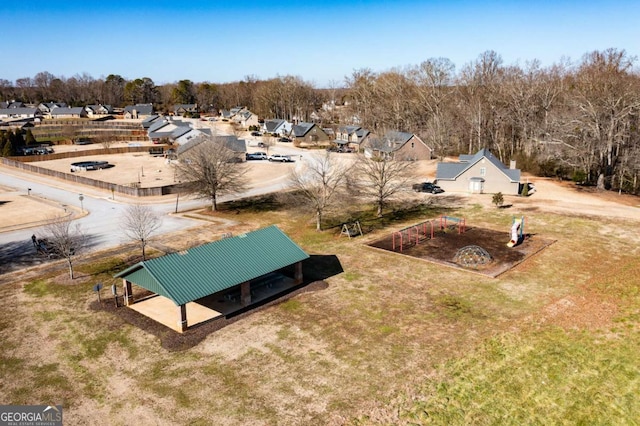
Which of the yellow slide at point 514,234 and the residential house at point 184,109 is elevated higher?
the residential house at point 184,109

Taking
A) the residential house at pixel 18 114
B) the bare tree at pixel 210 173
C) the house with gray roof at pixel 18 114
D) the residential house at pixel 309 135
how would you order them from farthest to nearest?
1. the house with gray roof at pixel 18 114
2. the residential house at pixel 18 114
3. the residential house at pixel 309 135
4. the bare tree at pixel 210 173

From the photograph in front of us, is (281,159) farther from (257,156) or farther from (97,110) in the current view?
(97,110)

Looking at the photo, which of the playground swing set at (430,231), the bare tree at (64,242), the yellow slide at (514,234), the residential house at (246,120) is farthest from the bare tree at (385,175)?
the residential house at (246,120)

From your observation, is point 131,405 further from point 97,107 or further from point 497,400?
point 97,107

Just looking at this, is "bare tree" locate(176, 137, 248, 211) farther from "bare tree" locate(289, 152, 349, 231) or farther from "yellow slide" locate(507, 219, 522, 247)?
"yellow slide" locate(507, 219, 522, 247)

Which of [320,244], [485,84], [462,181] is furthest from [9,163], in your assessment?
[485,84]

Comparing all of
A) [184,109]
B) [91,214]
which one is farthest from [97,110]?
[91,214]

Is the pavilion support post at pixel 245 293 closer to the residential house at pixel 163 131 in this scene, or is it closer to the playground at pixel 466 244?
the playground at pixel 466 244
